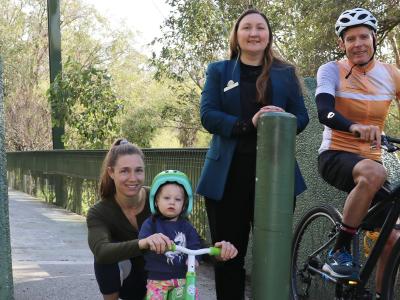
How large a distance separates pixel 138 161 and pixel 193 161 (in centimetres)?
303

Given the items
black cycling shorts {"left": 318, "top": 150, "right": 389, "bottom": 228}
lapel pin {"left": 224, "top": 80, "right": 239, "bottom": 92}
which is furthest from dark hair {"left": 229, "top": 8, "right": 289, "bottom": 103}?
black cycling shorts {"left": 318, "top": 150, "right": 389, "bottom": 228}

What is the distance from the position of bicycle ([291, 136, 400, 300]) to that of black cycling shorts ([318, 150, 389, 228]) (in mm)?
29

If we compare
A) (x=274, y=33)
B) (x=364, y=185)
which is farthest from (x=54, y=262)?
(x=274, y=33)

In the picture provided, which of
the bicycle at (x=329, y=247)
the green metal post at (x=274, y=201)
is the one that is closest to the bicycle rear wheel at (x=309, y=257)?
the bicycle at (x=329, y=247)

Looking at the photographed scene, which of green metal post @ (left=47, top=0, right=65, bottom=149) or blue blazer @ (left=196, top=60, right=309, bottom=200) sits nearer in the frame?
blue blazer @ (left=196, top=60, right=309, bottom=200)

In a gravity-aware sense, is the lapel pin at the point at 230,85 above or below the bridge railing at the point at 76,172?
above

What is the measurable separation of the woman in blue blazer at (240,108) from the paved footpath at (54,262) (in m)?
1.90

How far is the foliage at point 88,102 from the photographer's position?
12664mm

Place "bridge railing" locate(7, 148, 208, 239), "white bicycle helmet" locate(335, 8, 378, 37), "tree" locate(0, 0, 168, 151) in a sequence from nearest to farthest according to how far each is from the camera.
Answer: "white bicycle helmet" locate(335, 8, 378, 37), "bridge railing" locate(7, 148, 208, 239), "tree" locate(0, 0, 168, 151)

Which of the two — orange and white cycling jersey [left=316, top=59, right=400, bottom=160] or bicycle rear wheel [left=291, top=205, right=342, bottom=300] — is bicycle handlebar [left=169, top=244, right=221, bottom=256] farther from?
bicycle rear wheel [left=291, top=205, right=342, bottom=300]

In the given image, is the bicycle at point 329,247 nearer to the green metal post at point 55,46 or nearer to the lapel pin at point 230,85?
the lapel pin at point 230,85

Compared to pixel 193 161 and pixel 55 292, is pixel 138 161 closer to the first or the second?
pixel 55 292

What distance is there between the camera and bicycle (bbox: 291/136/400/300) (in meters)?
3.33

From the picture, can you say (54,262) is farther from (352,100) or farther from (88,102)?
(88,102)
